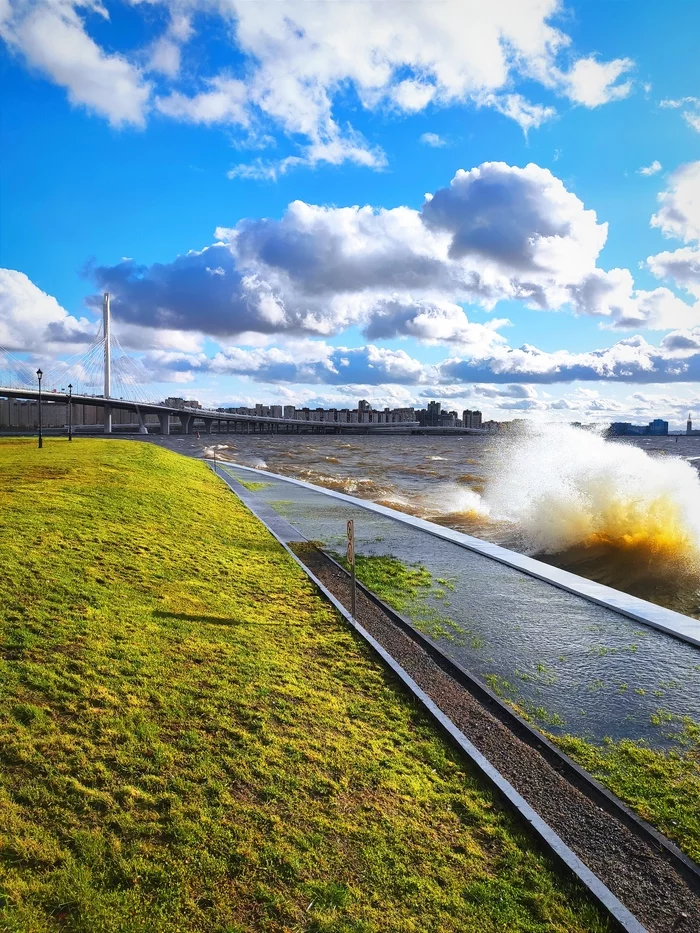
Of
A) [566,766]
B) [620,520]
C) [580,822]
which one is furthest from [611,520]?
[580,822]

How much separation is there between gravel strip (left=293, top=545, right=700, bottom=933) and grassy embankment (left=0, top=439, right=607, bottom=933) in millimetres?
335

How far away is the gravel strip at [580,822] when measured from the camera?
3912 mm

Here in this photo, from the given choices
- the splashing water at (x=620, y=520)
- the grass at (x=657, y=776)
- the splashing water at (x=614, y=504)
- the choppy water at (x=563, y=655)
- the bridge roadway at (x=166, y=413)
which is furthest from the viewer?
the bridge roadway at (x=166, y=413)

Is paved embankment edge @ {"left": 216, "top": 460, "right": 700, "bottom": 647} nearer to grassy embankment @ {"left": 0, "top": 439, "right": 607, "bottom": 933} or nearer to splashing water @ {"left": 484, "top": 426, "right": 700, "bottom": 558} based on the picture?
splashing water @ {"left": 484, "top": 426, "right": 700, "bottom": 558}

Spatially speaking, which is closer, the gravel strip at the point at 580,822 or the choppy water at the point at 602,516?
the gravel strip at the point at 580,822

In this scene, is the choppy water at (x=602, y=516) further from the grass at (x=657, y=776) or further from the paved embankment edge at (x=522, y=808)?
the paved embankment edge at (x=522, y=808)

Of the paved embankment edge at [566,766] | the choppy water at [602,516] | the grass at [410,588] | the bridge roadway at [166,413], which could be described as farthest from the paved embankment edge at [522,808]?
the bridge roadway at [166,413]

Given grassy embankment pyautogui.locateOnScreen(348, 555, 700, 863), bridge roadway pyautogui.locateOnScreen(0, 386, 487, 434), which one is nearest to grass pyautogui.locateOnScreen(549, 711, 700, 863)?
grassy embankment pyautogui.locateOnScreen(348, 555, 700, 863)

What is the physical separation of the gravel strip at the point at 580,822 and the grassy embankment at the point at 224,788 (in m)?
0.34

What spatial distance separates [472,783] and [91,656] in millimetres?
4136

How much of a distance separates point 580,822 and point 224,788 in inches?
109

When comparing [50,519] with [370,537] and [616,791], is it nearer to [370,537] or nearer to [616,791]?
[370,537]

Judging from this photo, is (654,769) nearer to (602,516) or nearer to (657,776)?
(657,776)

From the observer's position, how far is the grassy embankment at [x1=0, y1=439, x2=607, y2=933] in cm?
375
